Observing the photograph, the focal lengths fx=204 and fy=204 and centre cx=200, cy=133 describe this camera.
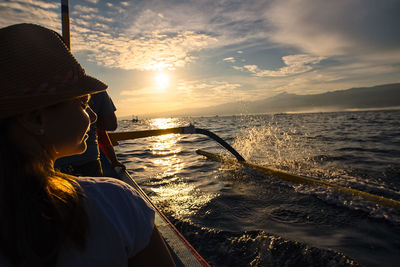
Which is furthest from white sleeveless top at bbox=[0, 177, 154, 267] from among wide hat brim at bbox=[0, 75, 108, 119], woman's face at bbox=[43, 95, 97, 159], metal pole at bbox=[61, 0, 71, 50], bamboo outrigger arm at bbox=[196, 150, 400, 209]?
bamboo outrigger arm at bbox=[196, 150, 400, 209]

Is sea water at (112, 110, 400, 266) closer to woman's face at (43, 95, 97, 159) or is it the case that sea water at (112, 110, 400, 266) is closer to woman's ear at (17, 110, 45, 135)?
woman's face at (43, 95, 97, 159)

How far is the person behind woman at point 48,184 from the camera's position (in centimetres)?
57

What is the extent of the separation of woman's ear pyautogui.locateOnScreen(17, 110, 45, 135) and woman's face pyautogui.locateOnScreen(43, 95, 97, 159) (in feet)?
0.04

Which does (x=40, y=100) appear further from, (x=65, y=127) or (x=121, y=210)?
(x=121, y=210)

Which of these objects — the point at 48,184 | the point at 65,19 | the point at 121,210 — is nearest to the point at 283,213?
the point at 121,210

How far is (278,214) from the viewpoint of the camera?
364cm

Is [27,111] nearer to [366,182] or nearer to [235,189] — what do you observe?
[235,189]

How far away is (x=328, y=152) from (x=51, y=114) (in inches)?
366

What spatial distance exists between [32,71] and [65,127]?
0.65 feet

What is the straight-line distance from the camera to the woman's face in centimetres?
69

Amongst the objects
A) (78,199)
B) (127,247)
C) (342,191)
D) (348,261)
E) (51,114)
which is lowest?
(348,261)

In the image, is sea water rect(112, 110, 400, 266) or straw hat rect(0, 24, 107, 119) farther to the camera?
sea water rect(112, 110, 400, 266)

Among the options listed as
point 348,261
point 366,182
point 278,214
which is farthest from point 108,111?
point 366,182

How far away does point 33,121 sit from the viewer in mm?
655
